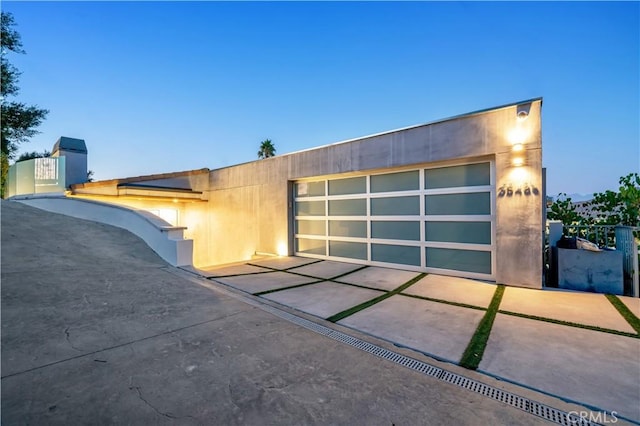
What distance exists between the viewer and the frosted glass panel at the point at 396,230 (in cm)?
604

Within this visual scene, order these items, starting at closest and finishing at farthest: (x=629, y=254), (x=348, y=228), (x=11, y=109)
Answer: (x=629, y=254) → (x=348, y=228) → (x=11, y=109)

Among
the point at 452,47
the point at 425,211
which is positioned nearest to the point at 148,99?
the point at 452,47

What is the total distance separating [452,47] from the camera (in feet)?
27.6

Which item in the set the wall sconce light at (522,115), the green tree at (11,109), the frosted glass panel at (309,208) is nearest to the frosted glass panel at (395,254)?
the frosted glass panel at (309,208)

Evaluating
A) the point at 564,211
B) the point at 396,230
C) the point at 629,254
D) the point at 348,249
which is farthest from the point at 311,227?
the point at 564,211

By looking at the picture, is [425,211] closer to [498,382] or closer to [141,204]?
[498,382]

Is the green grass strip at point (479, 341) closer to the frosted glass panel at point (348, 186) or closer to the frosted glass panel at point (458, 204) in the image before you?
the frosted glass panel at point (458, 204)

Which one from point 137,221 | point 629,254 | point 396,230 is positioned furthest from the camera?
point 137,221

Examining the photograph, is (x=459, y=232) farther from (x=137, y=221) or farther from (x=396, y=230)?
(x=137, y=221)

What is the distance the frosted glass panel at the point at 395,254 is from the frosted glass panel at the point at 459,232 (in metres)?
0.52

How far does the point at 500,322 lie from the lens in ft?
10.4

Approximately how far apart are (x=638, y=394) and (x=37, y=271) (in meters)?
6.91

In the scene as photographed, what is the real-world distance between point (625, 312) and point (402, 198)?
387 cm

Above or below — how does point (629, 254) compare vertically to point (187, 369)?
above
